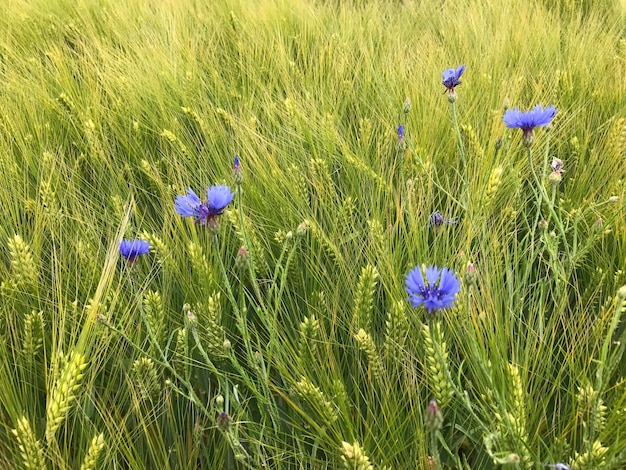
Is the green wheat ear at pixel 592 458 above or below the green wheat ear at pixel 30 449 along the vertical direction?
above

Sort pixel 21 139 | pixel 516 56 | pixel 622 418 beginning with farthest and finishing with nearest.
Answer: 1. pixel 516 56
2. pixel 21 139
3. pixel 622 418

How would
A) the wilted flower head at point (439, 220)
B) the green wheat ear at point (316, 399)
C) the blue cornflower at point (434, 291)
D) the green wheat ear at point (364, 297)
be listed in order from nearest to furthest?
the blue cornflower at point (434, 291) → the green wheat ear at point (316, 399) → the green wheat ear at point (364, 297) → the wilted flower head at point (439, 220)

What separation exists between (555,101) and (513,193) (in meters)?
0.53

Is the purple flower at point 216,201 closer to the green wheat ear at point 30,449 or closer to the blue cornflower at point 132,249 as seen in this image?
the blue cornflower at point 132,249

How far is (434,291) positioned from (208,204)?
0.33 m

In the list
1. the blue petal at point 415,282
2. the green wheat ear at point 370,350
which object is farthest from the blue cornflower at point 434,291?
the green wheat ear at point 370,350

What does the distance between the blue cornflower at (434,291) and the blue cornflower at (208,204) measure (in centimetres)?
28

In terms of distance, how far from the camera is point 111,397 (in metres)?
0.81

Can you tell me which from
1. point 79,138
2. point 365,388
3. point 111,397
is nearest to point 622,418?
point 365,388

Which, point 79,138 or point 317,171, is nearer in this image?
point 317,171

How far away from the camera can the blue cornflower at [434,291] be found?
0.52 meters

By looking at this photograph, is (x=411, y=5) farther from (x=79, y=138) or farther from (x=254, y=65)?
(x=79, y=138)

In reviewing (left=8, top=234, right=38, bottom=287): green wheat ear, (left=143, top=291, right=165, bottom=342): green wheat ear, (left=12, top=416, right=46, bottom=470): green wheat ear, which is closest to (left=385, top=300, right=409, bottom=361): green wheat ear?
(left=143, top=291, right=165, bottom=342): green wheat ear

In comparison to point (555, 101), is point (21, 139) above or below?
below
